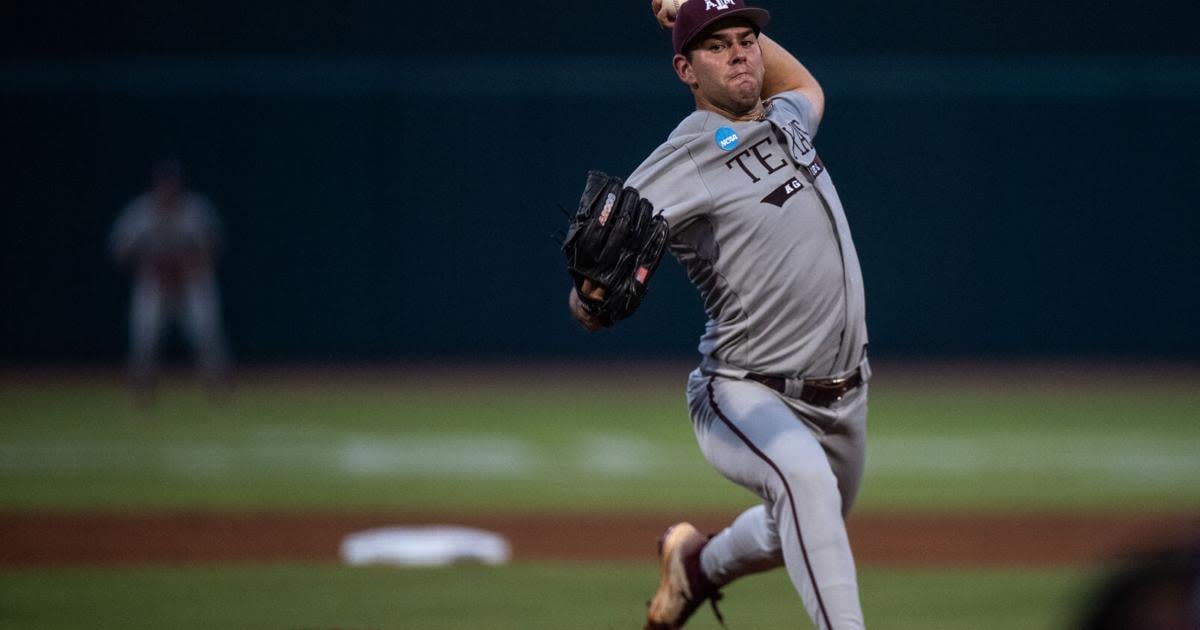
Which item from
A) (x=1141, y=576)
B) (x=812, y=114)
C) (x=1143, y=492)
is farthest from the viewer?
(x=1143, y=492)

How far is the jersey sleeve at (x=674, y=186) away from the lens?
4633mm

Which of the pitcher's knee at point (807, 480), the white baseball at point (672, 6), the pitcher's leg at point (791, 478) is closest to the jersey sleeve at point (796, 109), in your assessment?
the white baseball at point (672, 6)

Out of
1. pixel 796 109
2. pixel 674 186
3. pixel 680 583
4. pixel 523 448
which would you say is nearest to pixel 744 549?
pixel 680 583

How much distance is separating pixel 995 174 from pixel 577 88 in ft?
16.1

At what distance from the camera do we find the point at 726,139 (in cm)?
473

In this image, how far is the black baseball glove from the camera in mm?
4434

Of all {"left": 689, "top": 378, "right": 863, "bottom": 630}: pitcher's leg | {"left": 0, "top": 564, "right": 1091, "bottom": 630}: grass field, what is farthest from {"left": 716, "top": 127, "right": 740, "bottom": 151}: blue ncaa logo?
{"left": 0, "top": 564, "right": 1091, "bottom": 630}: grass field

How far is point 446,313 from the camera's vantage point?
18906 mm

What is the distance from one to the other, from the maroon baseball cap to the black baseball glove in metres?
0.56

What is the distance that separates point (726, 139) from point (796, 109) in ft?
1.62

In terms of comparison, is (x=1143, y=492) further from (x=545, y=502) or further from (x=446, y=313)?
(x=446, y=313)

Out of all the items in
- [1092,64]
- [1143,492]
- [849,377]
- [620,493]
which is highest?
[1092,64]

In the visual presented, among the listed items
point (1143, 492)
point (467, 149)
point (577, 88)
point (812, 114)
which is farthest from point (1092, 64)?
point (812, 114)

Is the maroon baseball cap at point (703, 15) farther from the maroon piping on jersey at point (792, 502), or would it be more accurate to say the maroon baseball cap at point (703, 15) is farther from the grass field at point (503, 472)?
the grass field at point (503, 472)
